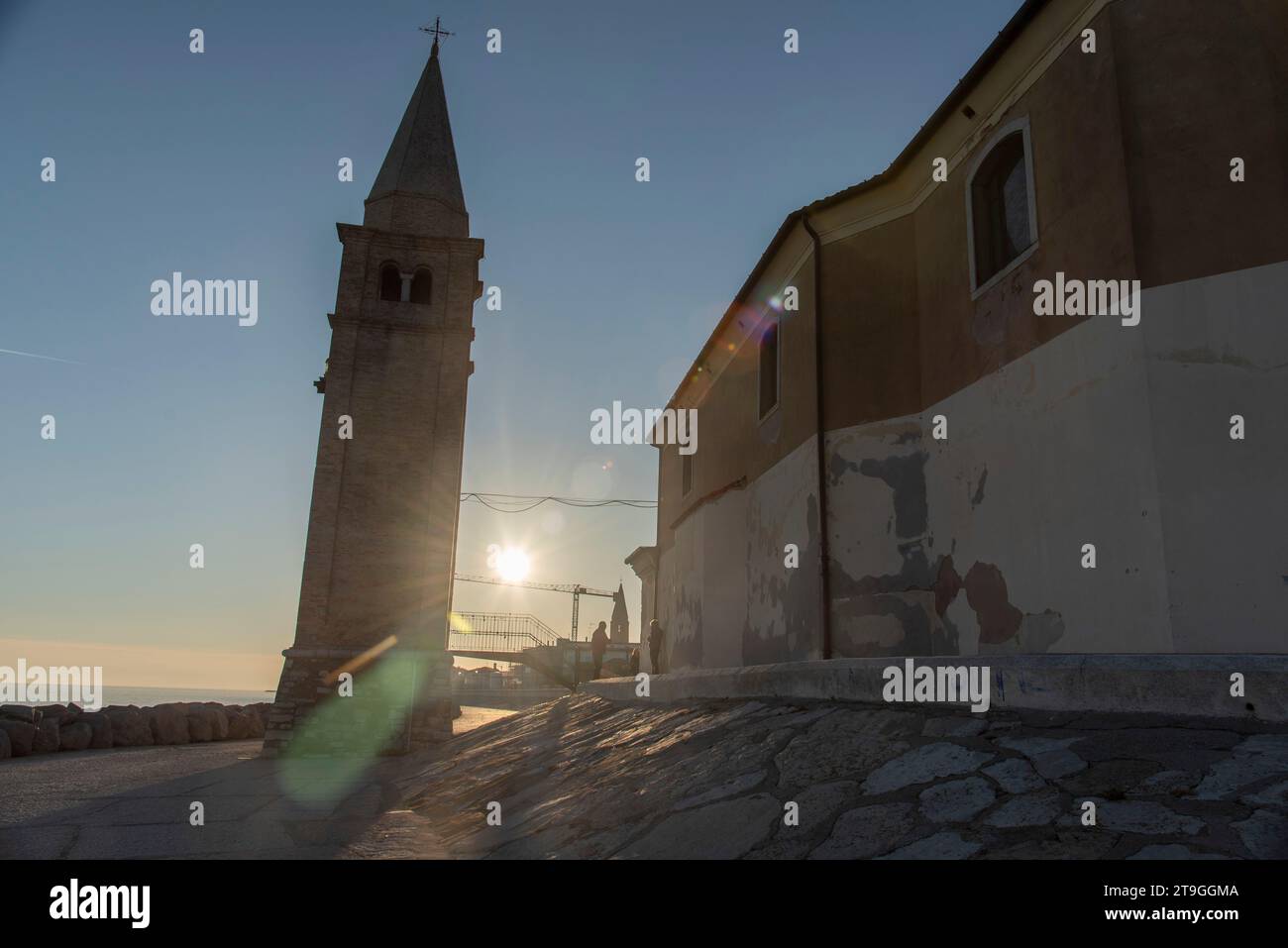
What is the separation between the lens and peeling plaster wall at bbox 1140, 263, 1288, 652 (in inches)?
205

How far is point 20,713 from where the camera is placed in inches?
590

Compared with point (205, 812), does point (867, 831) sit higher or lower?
higher

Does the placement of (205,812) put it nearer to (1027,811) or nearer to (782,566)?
(782,566)

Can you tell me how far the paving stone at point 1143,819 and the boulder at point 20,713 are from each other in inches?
703

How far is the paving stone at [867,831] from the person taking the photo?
3.21 meters

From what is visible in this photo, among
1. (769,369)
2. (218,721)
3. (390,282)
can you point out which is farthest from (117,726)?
(769,369)

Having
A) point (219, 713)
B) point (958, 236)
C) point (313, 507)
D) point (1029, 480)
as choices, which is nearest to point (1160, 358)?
point (1029, 480)

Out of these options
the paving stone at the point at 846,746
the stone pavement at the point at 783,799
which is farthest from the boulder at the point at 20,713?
the paving stone at the point at 846,746

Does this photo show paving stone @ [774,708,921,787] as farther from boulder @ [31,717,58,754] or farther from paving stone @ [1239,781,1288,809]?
boulder @ [31,717,58,754]

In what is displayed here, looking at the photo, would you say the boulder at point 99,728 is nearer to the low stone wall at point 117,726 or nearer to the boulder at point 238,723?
the low stone wall at point 117,726

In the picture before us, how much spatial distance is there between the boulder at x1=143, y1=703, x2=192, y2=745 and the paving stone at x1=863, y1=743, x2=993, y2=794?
62.9 feet

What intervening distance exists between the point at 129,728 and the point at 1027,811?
19743mm

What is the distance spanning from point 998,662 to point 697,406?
11.5m

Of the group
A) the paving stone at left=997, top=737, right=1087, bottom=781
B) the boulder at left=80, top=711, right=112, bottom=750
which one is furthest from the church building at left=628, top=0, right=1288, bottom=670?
the boulder at left=80, top=711, right=112, bottom=750
